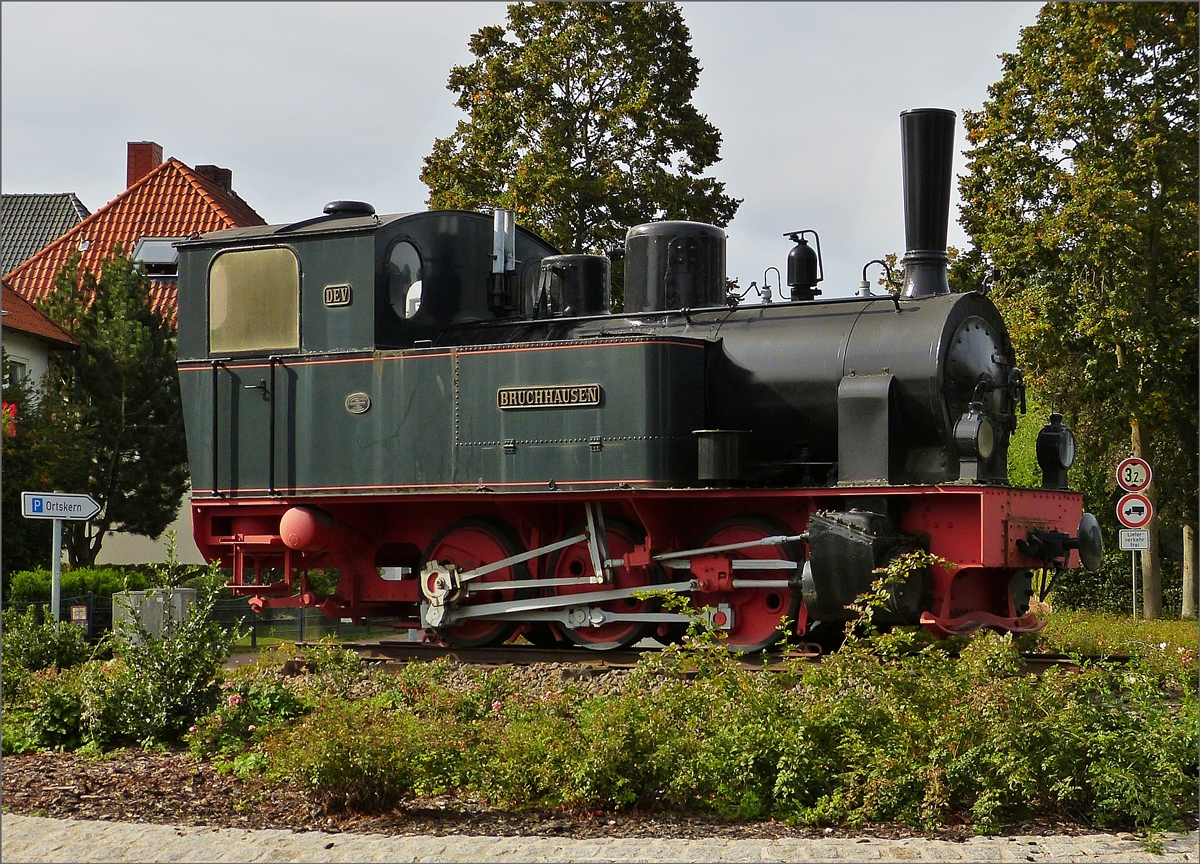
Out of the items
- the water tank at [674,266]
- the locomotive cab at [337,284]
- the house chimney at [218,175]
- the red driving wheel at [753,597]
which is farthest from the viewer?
the house chimney at [218,175]

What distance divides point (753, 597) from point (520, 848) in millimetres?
5220

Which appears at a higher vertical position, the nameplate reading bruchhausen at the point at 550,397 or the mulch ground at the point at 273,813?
the nameplate reading bruchhausen at the point at 550,397

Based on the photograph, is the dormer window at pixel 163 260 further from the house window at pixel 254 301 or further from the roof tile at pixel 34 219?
the roof tile at pixel 34 219

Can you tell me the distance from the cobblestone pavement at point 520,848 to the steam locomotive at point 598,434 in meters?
3.66

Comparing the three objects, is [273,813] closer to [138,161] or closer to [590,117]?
[590,117]

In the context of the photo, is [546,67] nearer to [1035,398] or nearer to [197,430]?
[1035,398]

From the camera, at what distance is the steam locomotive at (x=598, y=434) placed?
32.2 ft

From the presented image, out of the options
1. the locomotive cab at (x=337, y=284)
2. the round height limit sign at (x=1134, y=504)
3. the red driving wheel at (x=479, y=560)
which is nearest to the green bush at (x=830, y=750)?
the red driving wheel at (x=479, y=560)

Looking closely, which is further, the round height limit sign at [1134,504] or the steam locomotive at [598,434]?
the round height limit sign at [1134,504]

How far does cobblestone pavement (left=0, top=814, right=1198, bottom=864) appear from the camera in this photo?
5.30 m

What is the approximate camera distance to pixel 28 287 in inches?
1107

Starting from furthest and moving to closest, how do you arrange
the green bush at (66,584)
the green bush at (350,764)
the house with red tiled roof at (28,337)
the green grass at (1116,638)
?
the house with red tiled roof at (28,337) → the green bush at (66,584) → the green grass at (1116,638) → the green bush at (350,764)

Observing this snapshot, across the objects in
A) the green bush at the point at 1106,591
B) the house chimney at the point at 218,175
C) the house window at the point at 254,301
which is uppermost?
the house chimney at the point at 218,175

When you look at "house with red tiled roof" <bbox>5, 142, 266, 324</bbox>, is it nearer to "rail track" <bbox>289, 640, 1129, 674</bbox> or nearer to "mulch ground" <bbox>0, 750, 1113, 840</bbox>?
"rail track" <bbox>289, 640, 1129, 674</bbox>
